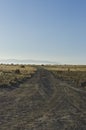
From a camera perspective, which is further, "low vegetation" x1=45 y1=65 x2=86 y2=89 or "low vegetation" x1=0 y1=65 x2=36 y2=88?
"low vegetation" x1=45 y1=65 x2=86 y2=89

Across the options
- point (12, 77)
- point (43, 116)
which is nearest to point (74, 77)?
point (12, 77)

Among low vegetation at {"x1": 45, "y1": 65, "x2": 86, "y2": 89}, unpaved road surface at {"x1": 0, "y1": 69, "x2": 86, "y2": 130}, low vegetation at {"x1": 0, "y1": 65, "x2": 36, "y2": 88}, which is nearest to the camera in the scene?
unpaved road surface at {"x1": 0, "y1": 69, "x2": 86, "y2": 130}

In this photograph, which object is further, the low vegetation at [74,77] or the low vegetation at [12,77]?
the low vegetation at [74,77]

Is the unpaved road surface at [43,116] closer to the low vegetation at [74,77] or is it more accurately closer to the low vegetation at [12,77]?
the low vegetation at [12,77]

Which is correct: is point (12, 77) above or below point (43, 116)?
above

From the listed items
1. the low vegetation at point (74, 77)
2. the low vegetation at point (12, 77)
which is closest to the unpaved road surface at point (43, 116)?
the low vegetation at point (12, 77)

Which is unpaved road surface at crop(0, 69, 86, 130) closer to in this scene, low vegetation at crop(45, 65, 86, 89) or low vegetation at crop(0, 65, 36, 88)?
low vegetation at crop(0, 65, 36, 88)

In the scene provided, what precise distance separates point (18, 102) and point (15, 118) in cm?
614

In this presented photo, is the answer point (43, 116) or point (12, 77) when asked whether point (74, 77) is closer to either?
point (12, 77)

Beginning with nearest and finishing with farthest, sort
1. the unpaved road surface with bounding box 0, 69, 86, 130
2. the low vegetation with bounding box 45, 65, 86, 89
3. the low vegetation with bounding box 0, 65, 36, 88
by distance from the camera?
the unpaved road surface with bounding box 0, 69, 86, 130 → the low vegetation with bounding box 0, 65, 36, 88 → the low vegetation with bounding box 45, 65, 86, 89

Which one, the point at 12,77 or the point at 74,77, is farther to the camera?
the point at 74,77

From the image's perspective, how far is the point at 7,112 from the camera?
17141 mm

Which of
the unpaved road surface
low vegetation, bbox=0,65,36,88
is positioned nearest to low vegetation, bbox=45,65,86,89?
low vegetation, bbox=0,65,36,88

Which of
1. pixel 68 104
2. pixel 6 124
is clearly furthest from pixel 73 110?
pixel 6 124
